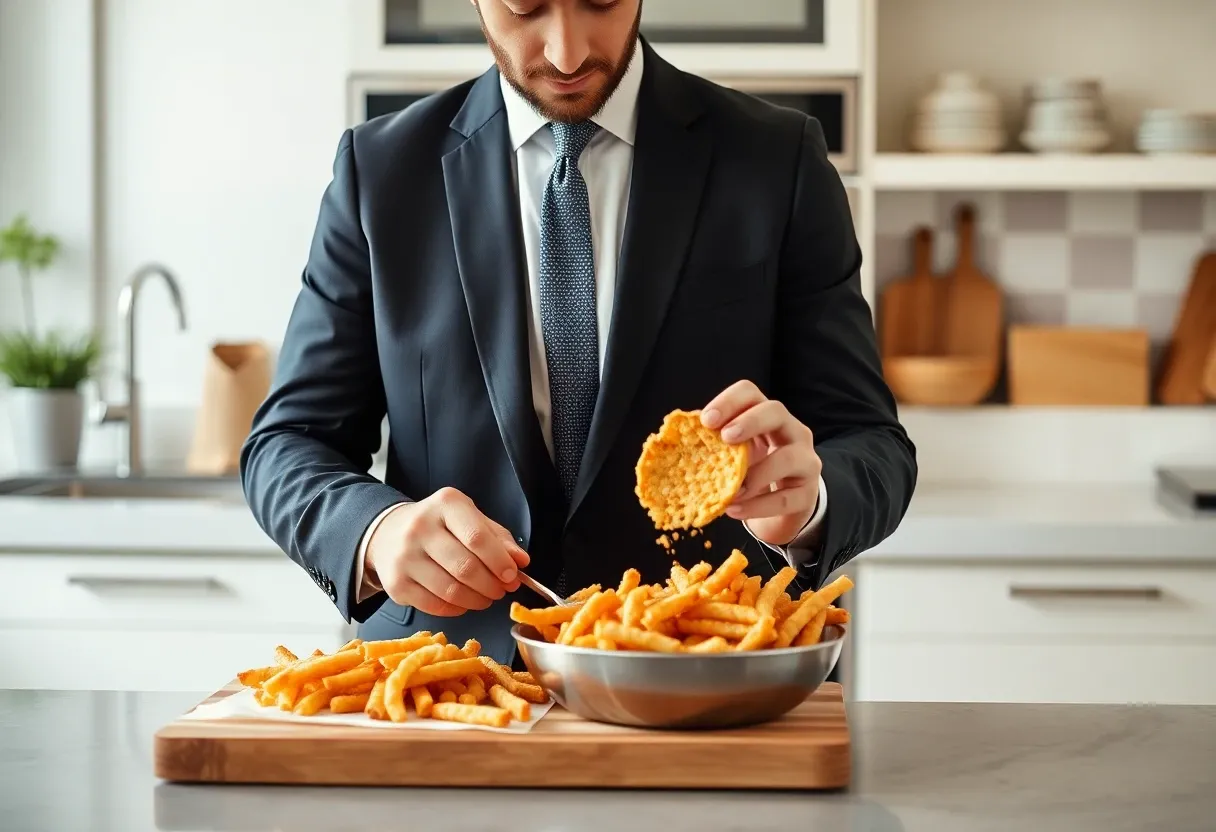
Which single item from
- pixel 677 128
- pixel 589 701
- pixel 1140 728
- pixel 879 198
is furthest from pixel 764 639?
pixel 879 198

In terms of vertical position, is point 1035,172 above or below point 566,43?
below

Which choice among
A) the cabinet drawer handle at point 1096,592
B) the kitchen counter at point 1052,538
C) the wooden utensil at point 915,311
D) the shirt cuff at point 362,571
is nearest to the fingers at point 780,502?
the shirt cuff at point 362,571

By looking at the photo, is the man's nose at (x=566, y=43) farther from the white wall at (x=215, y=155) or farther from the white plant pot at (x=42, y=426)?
the white plant pot at (x=42, y=426)

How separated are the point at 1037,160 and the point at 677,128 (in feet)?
4.73

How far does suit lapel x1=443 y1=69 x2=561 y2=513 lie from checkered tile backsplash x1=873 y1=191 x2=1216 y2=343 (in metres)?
1.70

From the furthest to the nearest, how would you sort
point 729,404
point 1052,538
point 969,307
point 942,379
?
point 969,307 → point 942,379 → point 1052,538 → point 729,404

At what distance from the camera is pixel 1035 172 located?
2928 millimetres

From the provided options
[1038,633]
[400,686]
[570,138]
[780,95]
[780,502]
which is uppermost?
[780,95]

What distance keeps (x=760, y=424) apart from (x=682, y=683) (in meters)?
0.24

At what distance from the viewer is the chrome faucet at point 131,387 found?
3098 millimetres

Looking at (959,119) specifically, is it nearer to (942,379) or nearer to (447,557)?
(942,379)

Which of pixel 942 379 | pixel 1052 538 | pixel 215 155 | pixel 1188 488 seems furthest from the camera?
pixel 215 155

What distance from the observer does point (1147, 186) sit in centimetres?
293

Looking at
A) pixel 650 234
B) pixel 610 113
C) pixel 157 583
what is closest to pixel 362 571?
pixel 650 234
